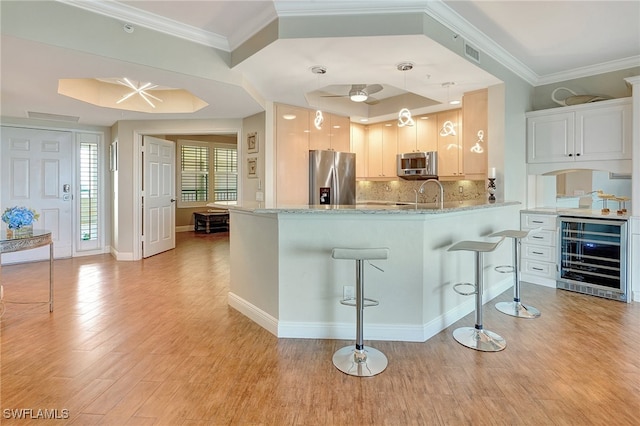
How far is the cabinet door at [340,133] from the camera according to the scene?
18.4ft

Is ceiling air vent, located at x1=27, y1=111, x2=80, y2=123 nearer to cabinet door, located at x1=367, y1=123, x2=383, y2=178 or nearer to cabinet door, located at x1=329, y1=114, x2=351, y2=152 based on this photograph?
cabinet door, located at x1=329, y1=114, x2=351, y2=152

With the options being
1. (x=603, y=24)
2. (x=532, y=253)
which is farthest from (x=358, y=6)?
(x=532, y=253)

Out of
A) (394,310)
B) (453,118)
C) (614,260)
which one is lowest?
(394,310)

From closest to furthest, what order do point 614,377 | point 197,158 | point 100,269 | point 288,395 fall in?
point 288,395 → point 614,377 → point 100,269 → point 197,158

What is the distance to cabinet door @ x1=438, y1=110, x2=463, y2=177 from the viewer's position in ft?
16.7

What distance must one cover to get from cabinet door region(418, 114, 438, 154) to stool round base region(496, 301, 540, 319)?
8.78 feet

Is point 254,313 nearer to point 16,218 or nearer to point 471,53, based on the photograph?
point 16,218

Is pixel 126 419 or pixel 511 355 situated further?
pixel 511 355

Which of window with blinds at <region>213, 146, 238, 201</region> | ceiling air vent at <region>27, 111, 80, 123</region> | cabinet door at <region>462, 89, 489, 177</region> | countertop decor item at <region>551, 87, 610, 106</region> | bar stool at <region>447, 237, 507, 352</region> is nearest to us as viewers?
bar stool at <region>447, 237, 507, 352</region>

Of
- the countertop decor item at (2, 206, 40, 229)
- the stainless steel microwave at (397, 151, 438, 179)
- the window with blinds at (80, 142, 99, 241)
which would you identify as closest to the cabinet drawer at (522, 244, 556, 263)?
the stainless steel microwave at (397, 151, 438, 179)

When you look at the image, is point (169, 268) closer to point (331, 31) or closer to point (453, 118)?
point (331, 31)

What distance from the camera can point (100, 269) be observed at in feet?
16.6

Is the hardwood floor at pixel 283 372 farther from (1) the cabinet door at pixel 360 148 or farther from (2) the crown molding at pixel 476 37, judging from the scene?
(1) the cabinet door at pixel 360 148

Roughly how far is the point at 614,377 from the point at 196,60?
4.11 m
